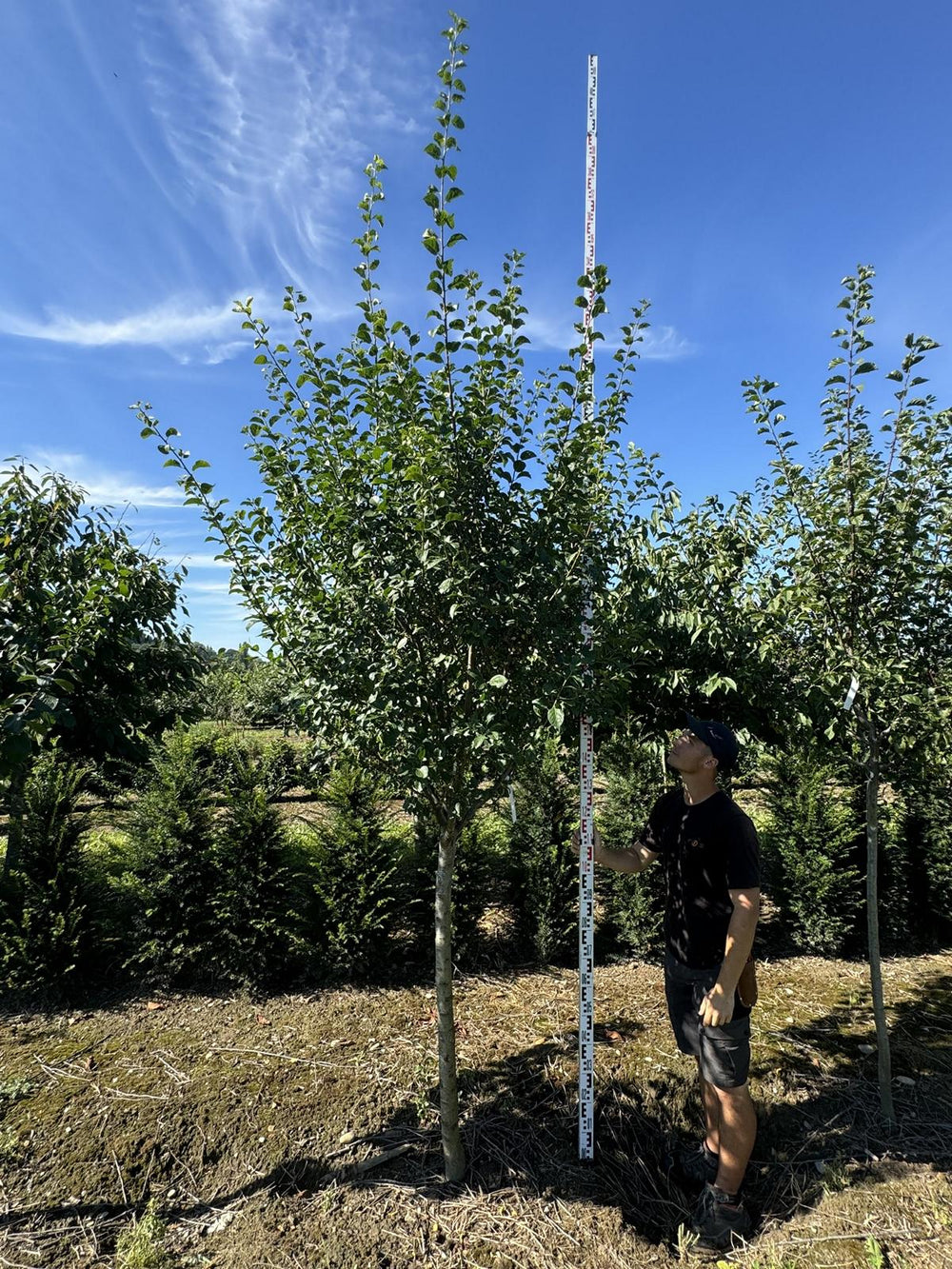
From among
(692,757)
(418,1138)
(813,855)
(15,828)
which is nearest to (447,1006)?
(418,1138)

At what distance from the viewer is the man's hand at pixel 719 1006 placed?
2865 millimetres

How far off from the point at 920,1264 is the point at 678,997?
4.16 ft

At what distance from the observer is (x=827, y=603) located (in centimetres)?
385

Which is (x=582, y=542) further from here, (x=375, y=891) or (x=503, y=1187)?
(x=375, y=891)

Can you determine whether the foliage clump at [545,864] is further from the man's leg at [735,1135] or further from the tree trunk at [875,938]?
the man's leg at [735,1135]

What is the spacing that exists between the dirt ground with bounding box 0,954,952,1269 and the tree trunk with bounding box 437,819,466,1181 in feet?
0.56

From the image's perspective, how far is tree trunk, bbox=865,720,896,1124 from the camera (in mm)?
3736

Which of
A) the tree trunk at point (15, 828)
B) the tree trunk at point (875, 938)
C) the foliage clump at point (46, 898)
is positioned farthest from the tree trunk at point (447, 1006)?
the tree trunk at point (15, 828)

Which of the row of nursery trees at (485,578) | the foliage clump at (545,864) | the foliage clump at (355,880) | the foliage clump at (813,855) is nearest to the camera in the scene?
the row of nursery trees at (485,578)

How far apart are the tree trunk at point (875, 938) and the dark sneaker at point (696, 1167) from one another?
46.5 inches

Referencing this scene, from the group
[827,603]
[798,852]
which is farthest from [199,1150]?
[798,852]

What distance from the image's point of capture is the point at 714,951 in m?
3.08

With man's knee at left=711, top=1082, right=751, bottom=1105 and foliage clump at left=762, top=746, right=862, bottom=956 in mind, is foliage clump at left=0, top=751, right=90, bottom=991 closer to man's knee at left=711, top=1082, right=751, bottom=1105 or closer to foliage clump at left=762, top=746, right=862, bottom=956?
man's knee at left=711, top=1082, right=751, bottom=1105

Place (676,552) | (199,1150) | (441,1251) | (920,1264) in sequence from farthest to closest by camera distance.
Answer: (676,552)
(199,1150)
(441,1251)
(920,1264)
